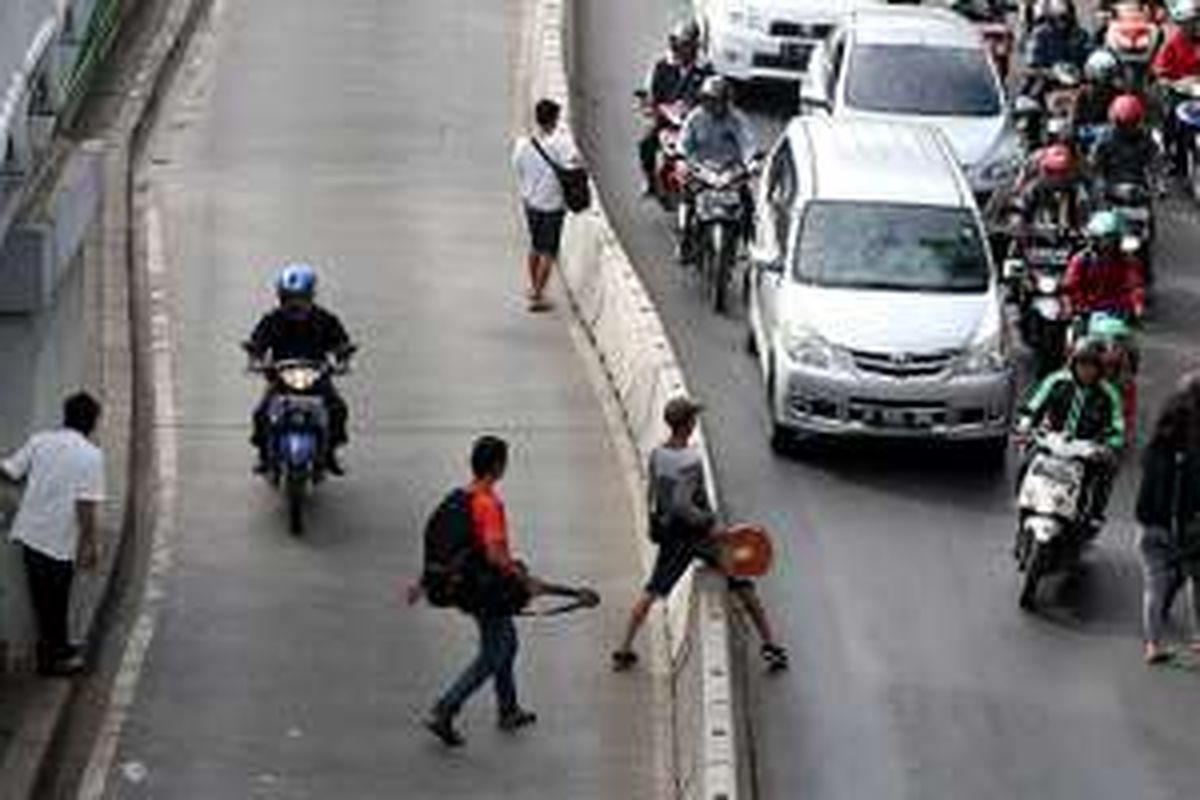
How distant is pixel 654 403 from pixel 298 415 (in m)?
2.90

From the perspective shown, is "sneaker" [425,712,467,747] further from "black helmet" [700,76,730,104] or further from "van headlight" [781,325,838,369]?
"black helmet" [700,76,730,104]

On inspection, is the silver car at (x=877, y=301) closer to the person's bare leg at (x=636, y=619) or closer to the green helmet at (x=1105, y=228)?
the green helmet at (x=1105, y=228)

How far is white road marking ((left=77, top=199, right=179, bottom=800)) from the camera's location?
1741 centimetres

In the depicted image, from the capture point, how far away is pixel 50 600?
58.6ft

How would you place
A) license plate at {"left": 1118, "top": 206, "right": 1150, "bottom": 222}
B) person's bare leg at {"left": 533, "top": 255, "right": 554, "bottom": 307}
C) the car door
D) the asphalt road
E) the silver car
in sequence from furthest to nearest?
license plate at {"left": 1118, "top": 206, "right": 1150, "bottom": 222}
person's bare leg at {"left": 533, "top": 255, "right": 554, "bottom": 307}
the car door
the silver car
the asphalt road

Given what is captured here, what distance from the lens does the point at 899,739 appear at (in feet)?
59.5

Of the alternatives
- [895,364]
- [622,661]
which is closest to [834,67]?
[895,364]

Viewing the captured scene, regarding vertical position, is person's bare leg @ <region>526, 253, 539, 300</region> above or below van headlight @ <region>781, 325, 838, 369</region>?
below

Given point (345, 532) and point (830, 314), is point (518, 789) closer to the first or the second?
point (345, 532)

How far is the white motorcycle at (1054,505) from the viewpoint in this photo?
19.9m

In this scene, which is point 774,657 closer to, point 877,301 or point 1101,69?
point 877,301

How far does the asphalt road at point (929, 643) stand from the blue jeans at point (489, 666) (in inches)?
57.8

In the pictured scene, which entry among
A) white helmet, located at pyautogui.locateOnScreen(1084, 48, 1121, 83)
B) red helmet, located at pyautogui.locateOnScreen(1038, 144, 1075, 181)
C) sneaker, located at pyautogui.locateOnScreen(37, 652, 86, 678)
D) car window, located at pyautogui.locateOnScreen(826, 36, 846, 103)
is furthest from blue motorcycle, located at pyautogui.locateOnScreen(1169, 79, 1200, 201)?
sneaker, located at pyautogui.locateOnScreen(37, 652, 86, 678)

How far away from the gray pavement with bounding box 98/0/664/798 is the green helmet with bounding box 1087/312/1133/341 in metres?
3.22
